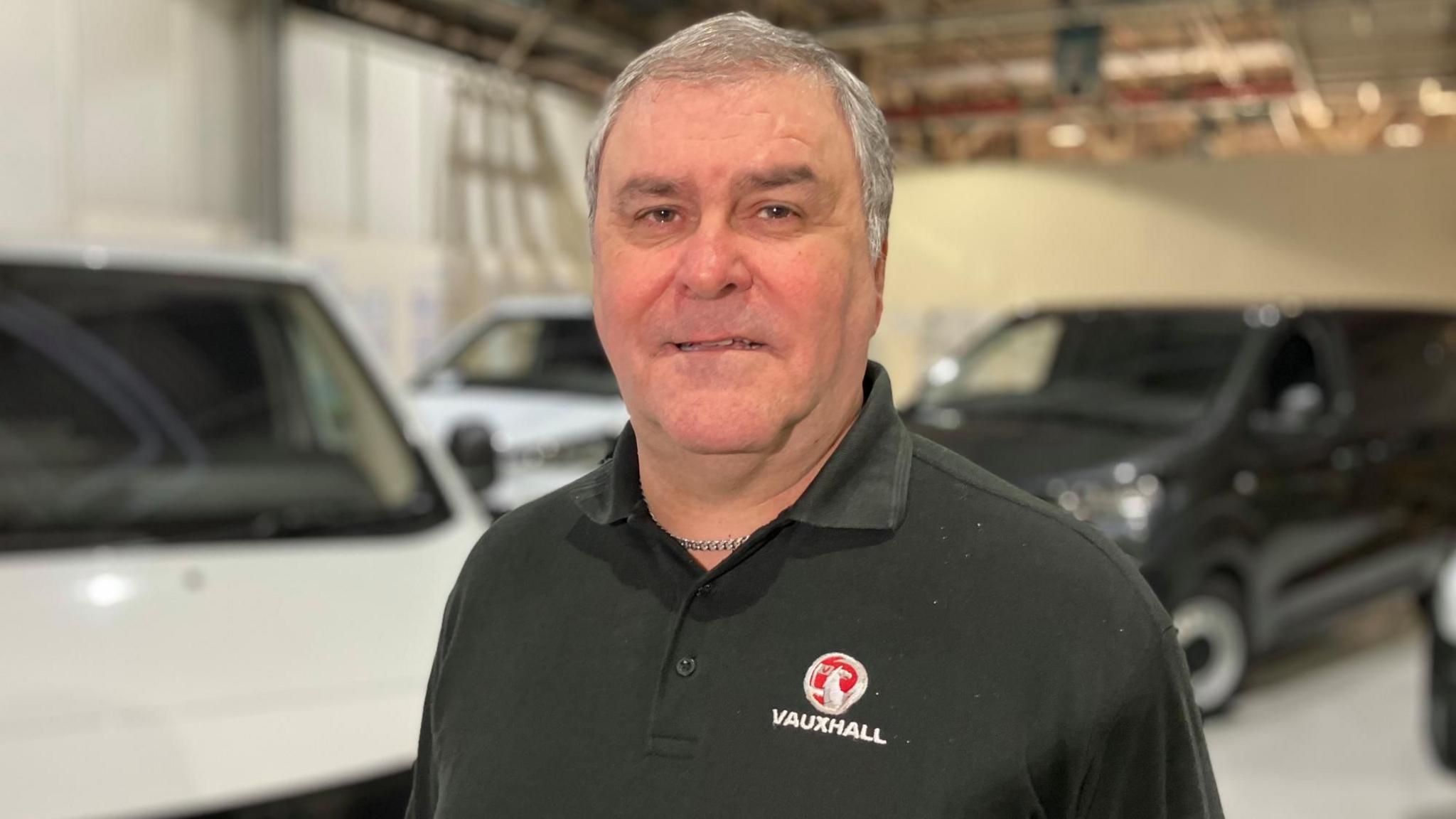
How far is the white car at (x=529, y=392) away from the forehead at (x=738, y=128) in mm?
2798

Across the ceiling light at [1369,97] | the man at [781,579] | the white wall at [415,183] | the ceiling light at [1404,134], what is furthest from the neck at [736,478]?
the ceiling light at [1404,134]

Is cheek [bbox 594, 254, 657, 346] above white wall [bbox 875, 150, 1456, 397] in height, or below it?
below

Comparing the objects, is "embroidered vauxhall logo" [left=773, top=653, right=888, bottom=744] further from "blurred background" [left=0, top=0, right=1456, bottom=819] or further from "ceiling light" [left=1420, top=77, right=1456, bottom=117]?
"ceiling light" [left=1420, top=77, right=1456, bottom=117]

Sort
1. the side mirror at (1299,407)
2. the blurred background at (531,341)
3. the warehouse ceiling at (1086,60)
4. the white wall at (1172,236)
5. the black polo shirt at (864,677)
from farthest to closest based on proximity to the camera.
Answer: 1. the white wall at (1172,236)
2. the warehouse ceiling at (1086,60)
3. the side mirror at (1299,407)
4. the blurred background at (531,341)
5. the black polo shirt at (864,677)

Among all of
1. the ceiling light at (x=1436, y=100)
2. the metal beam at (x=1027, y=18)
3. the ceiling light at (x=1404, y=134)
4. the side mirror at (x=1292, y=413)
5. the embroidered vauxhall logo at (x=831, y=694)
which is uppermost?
the ceiling light at (x=1404, y=134)

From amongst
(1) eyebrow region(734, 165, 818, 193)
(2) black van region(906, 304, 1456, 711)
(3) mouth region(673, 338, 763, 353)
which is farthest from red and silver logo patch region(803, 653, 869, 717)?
(2) black van region(906, 304, 1456, 711)

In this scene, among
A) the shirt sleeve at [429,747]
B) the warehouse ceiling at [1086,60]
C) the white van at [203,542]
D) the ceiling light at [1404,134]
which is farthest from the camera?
the ceiling light at [1404,134]

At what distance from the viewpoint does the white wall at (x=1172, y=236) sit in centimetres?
869

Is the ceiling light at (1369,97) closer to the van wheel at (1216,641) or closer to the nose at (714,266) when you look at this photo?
the van wheel at (1216,641)

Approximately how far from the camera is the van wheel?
13.8 ft

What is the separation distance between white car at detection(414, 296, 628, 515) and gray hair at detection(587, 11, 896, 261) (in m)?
2.77

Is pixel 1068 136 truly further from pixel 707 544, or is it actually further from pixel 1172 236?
pixel 707 544

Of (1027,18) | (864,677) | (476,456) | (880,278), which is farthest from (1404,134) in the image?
(864,677)

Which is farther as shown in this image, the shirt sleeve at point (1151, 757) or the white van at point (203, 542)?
the white van at point (203, 542)
